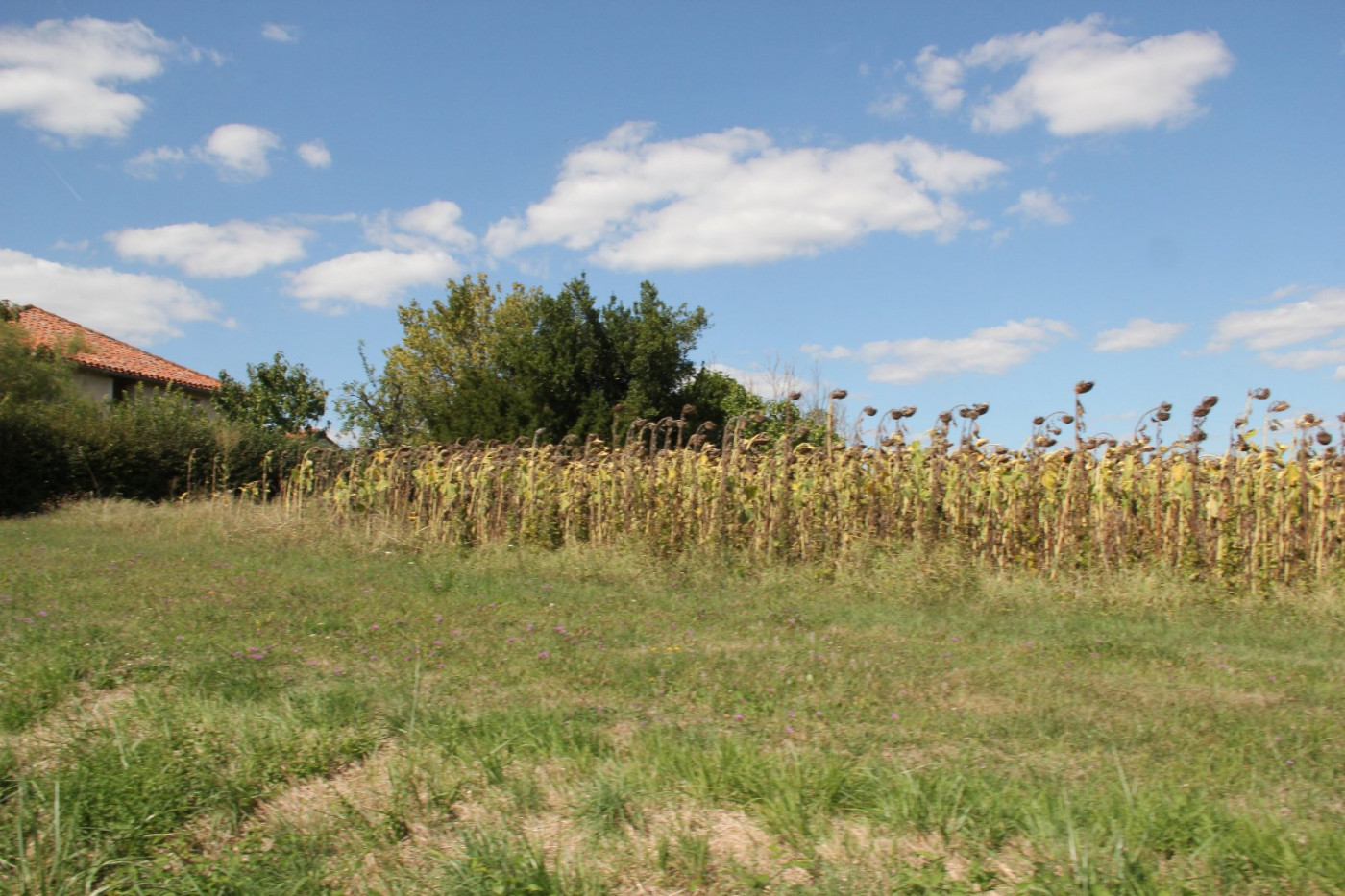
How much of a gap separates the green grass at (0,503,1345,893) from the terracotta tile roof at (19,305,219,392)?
92.0 ft

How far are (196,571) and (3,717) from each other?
4.63 meters

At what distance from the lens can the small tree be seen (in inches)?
1237

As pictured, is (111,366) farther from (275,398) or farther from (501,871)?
(501,871)

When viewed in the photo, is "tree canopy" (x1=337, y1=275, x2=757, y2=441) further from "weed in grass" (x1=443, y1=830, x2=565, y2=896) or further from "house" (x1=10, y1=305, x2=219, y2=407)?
"weed in grass" (x1=443, y1=830, x2=565, y2=896)

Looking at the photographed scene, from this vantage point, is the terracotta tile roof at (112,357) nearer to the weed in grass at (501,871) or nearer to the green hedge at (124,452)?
the green hedge at (124,452)

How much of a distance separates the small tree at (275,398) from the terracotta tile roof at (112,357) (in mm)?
2691

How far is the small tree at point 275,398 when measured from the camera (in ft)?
103

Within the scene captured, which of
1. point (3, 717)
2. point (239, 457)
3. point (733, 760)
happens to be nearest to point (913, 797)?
point (733, 760)

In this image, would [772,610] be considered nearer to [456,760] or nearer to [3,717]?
[456,760]

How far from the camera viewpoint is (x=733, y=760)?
3.42m

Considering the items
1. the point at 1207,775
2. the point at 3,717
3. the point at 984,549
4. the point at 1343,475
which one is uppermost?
the point at 1343,475

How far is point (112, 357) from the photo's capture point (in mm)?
34125

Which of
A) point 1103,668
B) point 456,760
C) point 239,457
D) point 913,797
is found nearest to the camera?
point 913,797

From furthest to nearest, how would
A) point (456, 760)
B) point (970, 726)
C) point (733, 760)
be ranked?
point (970, 726) → point (456, 760) → point (733, 760)
